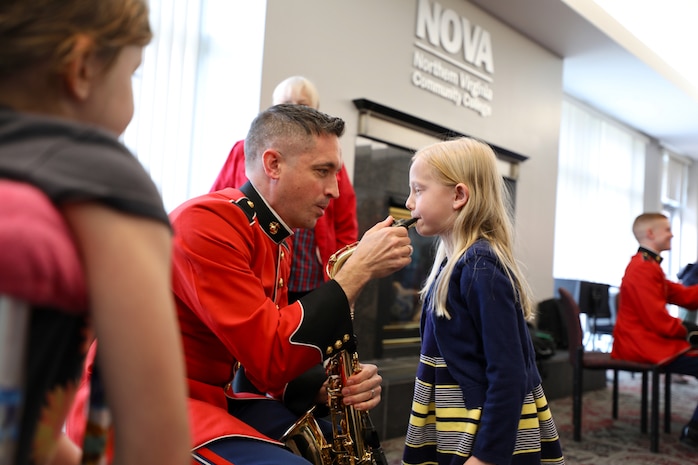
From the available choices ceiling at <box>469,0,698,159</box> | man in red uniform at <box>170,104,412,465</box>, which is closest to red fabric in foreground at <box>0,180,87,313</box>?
man in red uniform at <box>170,104,412,465</box>

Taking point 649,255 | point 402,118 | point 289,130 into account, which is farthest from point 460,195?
point 402,118

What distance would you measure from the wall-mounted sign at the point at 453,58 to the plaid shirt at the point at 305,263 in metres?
2.45

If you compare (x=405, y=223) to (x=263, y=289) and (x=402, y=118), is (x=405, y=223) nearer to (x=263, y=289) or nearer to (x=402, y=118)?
(x=263, y=289)

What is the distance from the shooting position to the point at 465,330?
58.4 inches

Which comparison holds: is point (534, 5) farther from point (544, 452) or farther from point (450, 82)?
point (544, 452)

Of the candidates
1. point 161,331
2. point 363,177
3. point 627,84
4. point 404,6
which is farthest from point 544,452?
point 627,84

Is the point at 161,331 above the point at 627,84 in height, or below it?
below

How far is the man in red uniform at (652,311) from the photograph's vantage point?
3.62 m

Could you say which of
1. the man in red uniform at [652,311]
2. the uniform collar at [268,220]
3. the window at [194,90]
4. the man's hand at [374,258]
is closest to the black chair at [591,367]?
the man in red uniform at [652,311]

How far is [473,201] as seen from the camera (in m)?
1.66

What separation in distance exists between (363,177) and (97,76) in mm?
3705

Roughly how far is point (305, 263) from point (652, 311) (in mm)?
2252

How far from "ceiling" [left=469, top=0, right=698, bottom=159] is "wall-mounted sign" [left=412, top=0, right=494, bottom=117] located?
356 millimetres

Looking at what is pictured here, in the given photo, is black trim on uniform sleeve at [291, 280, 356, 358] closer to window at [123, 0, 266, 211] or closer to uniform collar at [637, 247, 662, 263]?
window at [123, 0, 266, 211]
